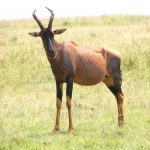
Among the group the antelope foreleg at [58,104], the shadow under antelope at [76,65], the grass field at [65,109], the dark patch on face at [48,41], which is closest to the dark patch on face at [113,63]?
the shadow under antelope at [76,65]

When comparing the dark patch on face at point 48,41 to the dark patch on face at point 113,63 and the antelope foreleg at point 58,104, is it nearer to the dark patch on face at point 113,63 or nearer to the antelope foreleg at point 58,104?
the antelope foreleg at point 58,104

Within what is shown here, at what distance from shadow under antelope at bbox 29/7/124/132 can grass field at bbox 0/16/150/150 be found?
50 cm

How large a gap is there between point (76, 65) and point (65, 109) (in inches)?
91.9

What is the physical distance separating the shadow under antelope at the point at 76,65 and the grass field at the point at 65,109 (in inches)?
19.9

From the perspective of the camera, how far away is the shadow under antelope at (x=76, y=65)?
1023 centimetres

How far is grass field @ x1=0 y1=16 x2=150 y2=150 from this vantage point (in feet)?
31.4

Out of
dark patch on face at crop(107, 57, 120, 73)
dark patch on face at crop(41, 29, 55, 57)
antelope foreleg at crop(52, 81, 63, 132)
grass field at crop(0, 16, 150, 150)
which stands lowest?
grass field at crop(0, 16, 150, 150)

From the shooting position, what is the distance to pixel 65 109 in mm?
12727

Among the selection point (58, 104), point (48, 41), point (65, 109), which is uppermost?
point (48, 41)

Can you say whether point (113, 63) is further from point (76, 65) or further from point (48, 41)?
point (48, 41)

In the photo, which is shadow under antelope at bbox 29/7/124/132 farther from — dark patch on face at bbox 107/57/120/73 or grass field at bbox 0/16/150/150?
grass field at bbox 0/16/150/150

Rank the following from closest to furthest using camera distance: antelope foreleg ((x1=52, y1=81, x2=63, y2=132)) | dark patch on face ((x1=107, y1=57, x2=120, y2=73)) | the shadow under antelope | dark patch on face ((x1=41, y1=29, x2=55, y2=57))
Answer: dark patch on face ((x1=41, y1=29, x2=55, y2=57)) < the shadow under antelope < antelope foreleg ((x1=52, y1=81, x2=63, y2=132)) < dark patch on face ((x1=107, y1=57, x2=120, y2=73))

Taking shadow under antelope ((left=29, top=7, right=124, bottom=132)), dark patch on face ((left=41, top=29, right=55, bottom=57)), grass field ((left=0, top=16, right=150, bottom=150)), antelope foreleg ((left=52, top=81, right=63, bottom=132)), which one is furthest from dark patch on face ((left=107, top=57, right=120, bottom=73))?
dark patch on face ((left=41, top=29, right=55, bottom=57))

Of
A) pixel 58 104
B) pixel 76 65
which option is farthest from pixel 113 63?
pixel 58 104
